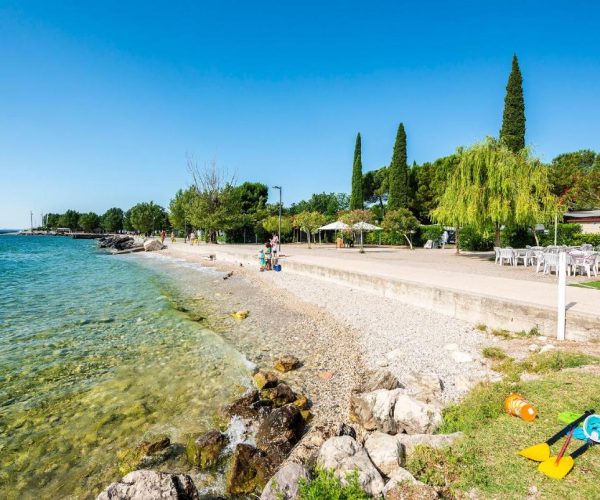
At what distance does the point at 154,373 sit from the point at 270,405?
2.78 metres

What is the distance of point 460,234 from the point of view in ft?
87.8

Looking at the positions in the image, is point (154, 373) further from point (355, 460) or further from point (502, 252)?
point (502, 252)

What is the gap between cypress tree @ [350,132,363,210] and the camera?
51.5m

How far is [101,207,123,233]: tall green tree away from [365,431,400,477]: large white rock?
14623cm

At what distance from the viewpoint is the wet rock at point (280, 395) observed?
537cm

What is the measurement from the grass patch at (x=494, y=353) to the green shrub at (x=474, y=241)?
68.9 ft

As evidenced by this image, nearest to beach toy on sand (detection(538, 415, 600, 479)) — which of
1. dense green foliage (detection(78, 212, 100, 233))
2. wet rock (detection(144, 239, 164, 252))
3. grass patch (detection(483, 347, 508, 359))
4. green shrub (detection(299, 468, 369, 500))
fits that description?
green shrub (detection(299, 468, 369, 500))

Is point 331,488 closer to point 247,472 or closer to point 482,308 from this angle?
point 247,472

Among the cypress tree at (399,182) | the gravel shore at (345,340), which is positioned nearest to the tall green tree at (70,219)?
the cypress tree at (399,182)

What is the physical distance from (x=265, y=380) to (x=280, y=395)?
580 millimetres

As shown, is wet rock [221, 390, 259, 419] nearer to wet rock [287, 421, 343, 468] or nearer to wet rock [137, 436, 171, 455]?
wet rock [137, 436, 171, 455]

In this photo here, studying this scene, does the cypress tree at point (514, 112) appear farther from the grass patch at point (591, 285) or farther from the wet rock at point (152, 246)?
the wet rock at point (152, 246)

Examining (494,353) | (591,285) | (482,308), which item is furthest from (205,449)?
(591,285)

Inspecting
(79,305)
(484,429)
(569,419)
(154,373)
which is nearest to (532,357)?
(569,419)
